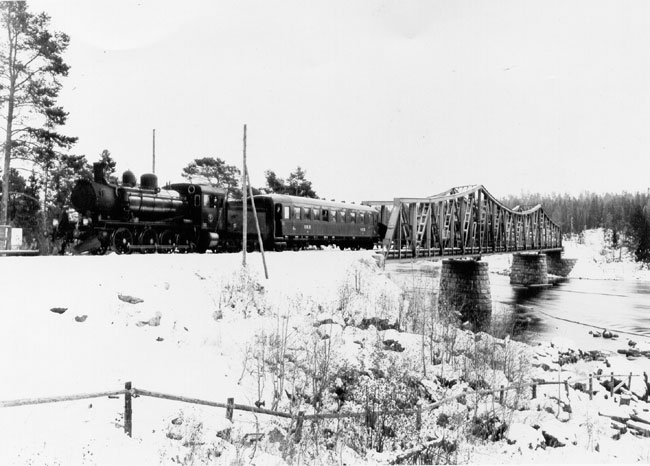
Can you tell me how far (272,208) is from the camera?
2534cm

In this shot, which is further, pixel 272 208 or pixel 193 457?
pixel 272 208

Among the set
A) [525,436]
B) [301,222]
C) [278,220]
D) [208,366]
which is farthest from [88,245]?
[525,436]

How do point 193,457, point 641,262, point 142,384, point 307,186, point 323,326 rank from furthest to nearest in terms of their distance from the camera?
point 641,262 → point 307,186 → point 323,326 → point 142,384 → point 193,457

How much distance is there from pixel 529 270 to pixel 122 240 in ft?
171

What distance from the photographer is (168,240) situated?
19.6 m

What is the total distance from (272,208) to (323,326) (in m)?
11.5

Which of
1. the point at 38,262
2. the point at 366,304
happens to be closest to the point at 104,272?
the point at 38,262

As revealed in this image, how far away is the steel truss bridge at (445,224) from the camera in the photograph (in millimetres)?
28297

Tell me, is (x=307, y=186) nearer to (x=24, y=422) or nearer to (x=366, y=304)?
(x=366, y=304)

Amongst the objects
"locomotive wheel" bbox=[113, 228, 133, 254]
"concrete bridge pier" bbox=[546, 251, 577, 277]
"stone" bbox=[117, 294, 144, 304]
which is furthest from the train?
"concrete bridge pier" bbox=[546, 251, 577, 277]

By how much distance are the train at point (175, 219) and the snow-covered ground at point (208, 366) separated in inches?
97.7

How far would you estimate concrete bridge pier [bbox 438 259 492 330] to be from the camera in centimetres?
3216

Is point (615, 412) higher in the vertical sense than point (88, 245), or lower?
lower

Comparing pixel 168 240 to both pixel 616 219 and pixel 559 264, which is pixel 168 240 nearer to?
pixel 559 264
